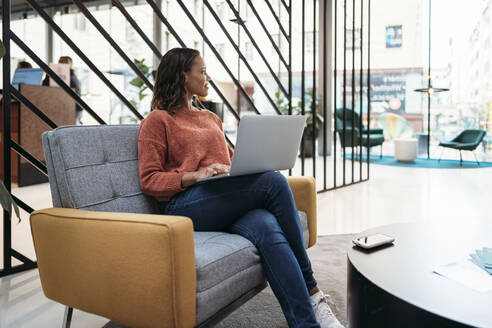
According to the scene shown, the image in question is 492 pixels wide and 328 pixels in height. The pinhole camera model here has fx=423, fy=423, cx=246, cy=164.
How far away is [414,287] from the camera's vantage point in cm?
105

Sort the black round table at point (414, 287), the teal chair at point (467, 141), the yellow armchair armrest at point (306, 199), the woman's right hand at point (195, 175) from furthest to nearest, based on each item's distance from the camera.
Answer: the teal chair at point (467, 141), the yellow armchair armrest at point (306, 199), the woman's right hand at point (195, 175), the black round table at point (414, 287)

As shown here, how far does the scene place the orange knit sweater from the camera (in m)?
1.52

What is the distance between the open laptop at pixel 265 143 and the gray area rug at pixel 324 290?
1.53ft

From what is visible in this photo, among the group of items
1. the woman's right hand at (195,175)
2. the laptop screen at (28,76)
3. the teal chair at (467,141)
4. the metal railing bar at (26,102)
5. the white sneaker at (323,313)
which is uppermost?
the laptop screen at (28,76)

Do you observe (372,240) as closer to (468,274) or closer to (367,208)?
(468,274)

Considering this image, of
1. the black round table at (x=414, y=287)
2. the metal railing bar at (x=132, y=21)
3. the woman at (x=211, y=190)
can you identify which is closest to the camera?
the black round table at (x=414, y=287)

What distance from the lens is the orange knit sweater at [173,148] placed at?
1.52m

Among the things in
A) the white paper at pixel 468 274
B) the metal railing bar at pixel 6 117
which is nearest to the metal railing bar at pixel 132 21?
the metal railing bar at pixel 6 117

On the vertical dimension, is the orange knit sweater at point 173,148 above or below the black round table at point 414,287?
above

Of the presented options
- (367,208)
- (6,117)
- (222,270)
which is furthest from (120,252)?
(367,208)

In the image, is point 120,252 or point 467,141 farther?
point 467,141

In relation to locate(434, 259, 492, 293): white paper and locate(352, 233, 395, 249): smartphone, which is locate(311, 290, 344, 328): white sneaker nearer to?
locate(352, 233, 395, 249): smartphone

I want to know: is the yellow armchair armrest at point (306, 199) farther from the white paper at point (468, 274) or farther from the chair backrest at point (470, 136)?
the chair backrest at point (470, 136)

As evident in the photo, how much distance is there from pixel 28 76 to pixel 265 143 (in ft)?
14.8
